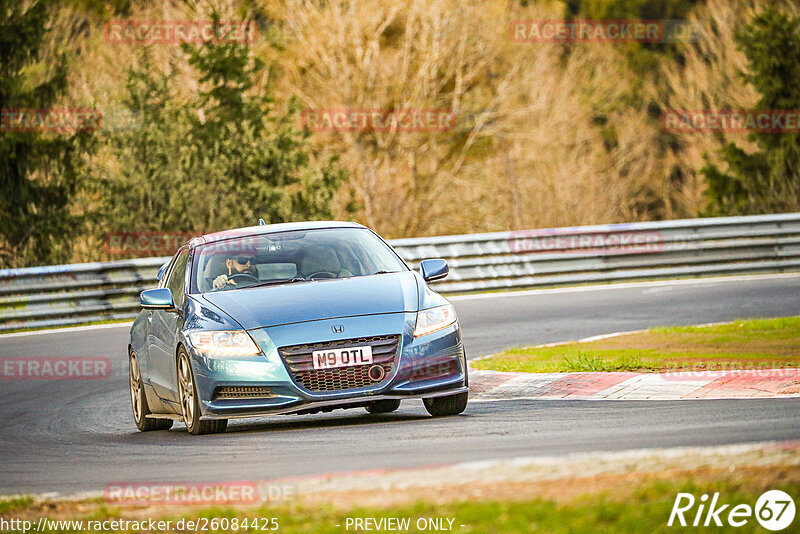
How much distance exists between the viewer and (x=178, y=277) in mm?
10922

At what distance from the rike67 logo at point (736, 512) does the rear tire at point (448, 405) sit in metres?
4.60

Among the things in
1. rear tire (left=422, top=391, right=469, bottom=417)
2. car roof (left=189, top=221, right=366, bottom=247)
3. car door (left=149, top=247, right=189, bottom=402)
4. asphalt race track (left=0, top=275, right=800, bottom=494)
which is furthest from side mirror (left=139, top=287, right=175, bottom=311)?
rear tire (left=422, top=391, right=469, bottom=417)

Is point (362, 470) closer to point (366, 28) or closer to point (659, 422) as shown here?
point (659, 422)

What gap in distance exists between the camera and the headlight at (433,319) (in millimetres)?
9328

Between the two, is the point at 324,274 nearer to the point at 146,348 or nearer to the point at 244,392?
the point at 244,392

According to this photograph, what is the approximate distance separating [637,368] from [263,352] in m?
3.98

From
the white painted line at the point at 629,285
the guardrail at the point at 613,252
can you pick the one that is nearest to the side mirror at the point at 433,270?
the white painted line at the point at 629,285

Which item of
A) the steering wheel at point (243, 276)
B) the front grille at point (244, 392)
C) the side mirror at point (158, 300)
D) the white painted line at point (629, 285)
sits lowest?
the white painted line at point (629, 285)

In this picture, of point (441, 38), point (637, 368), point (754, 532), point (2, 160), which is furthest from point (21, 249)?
point (754, 532)

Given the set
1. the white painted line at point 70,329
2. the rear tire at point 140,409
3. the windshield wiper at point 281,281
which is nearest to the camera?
the windshield wiper at point 281,281

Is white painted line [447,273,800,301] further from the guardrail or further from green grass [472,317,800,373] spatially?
green grass [472,317,800,373]

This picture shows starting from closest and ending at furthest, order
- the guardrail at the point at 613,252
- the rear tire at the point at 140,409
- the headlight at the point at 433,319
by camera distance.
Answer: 1. the headlight at the point at 433,319
2. the rear tire at the point at 140,409
3. the guardrail at the point at 613,252

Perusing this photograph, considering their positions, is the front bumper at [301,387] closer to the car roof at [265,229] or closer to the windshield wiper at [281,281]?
the windshield wiper at [281,281]

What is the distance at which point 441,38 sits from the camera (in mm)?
39906
